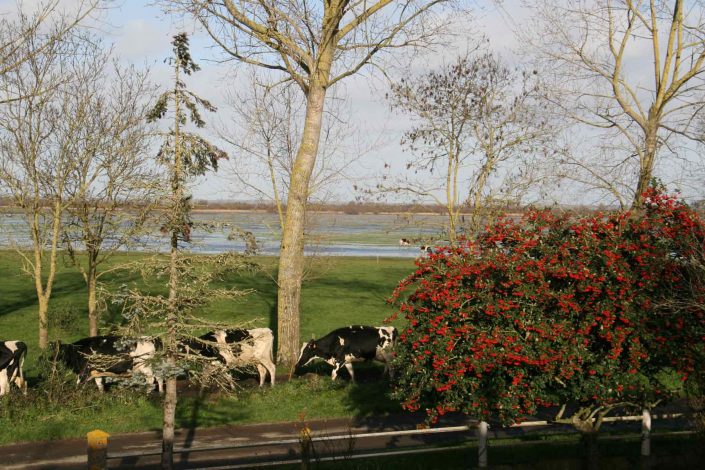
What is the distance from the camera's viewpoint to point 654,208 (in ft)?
42.6

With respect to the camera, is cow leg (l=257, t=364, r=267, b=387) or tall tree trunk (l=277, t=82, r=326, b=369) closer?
cow leg (l=257, t=364, r=267, b=387)

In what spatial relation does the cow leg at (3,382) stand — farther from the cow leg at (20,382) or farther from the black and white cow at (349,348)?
the black and white cow at (349,348)

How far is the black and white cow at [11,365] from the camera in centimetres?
1811

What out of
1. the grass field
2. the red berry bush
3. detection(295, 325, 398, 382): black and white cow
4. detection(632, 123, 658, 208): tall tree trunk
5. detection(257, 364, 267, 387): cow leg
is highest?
detection(632, 123, 658, 208): tall tree trunk

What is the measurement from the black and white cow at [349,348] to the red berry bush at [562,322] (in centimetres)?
882

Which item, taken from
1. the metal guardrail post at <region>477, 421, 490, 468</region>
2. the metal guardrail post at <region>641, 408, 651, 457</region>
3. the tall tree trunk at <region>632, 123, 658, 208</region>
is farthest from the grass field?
the tall tree trunk at <region>632, 123, 658, 208</region>

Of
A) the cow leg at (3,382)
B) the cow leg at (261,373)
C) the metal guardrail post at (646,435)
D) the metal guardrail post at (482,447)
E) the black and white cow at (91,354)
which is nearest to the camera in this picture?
the metal guardrail post at (482,447)

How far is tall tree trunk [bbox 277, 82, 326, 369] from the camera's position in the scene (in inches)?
842

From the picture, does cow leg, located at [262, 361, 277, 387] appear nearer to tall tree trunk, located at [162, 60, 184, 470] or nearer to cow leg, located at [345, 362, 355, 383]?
cow leg, located at [345, 362, 355, 383]

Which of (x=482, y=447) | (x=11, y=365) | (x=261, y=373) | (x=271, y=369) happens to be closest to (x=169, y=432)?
(x=482, y=447)

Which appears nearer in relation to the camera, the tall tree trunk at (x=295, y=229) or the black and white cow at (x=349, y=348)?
the tall tree trunk at (x=295, y=229)

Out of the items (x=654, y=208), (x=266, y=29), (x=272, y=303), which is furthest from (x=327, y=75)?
(x=272, y=303)

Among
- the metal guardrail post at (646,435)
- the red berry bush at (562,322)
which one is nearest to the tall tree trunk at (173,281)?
the red berry bush at (562,322)

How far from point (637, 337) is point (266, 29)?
14136 mm
